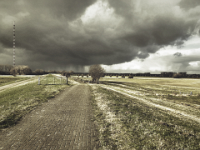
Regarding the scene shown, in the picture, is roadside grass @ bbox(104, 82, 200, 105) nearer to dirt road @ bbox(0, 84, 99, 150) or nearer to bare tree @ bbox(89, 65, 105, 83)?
dirt road @ bbox(0, 84, 99, 150)

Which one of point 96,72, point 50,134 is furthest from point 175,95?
point 96,72

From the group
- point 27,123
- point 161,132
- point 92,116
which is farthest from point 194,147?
point 27,123

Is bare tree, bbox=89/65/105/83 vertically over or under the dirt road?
over

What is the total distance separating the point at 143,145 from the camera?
5676mm

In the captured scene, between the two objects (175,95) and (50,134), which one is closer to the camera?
(50,134)

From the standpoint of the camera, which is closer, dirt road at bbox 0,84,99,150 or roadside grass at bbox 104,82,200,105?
dirt road at bbox 0,84,99,150

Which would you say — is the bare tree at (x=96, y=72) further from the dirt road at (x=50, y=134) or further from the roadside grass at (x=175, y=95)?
the dirt road at (x=50, y=134)

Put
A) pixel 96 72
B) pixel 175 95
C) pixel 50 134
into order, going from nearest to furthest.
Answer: pixel 50 134, pixel 175 95, pixel 96 72

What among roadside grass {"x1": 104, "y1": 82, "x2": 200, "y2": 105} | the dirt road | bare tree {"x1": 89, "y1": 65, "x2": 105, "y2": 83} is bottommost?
roadside grass {"x1": 104, "y1": 82, "x2": 200, "y2": 105}

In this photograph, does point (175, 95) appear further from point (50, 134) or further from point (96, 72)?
point (96, 72)

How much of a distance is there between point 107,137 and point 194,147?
4.77 meters

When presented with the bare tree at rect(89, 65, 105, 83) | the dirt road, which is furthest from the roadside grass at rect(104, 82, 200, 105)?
the bare tree at rect(89, 65, 105, 83)

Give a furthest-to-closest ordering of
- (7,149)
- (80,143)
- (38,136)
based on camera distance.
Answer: (38,136) → (80,143) → (7,149)

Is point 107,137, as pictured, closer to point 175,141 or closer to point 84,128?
point 84,128
